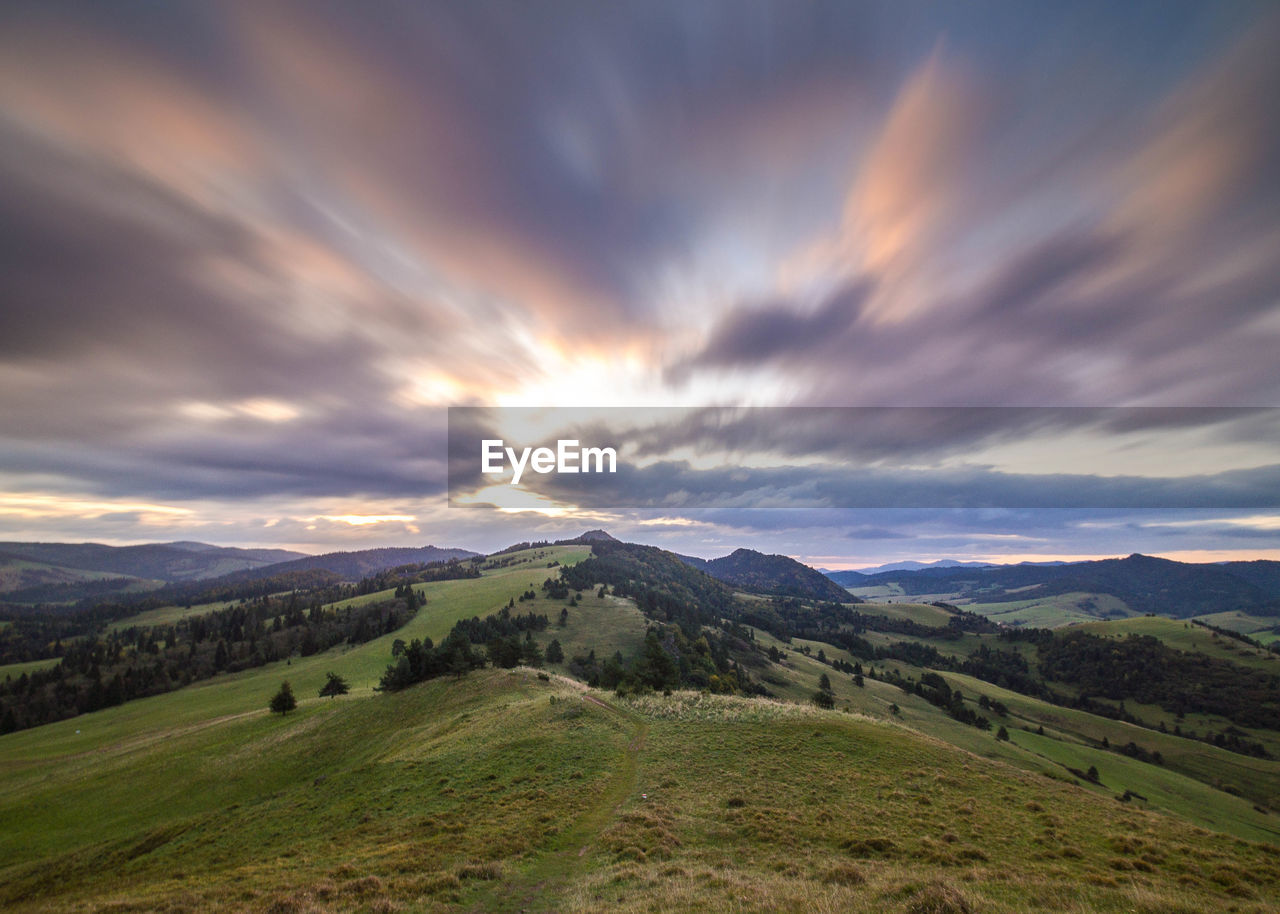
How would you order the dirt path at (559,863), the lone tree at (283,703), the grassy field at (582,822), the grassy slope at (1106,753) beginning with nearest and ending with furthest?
the grassy field at (582,822) < the dirt path at (559,863) < the lone tree at (283,703) < the grassy slope at (1106,753)

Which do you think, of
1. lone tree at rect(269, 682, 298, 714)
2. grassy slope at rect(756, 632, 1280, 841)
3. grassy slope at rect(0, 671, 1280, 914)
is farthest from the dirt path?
grassy slope at rect(756, 632, 1280, 841)

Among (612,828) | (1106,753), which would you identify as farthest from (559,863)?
(1106,753)

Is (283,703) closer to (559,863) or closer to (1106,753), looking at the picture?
(559,863)

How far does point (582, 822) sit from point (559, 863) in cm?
468

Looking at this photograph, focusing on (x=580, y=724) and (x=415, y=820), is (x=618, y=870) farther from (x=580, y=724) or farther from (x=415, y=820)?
(x=580, y=724)

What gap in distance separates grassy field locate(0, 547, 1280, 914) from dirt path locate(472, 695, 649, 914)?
0.13m

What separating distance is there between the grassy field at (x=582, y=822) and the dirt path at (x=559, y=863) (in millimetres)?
134

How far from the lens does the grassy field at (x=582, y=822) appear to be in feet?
54.7

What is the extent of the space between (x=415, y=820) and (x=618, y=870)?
15280mm

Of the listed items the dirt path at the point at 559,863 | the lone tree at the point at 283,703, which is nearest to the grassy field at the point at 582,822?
the dirt path at the point at 559,863

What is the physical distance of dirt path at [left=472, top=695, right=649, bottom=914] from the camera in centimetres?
1678

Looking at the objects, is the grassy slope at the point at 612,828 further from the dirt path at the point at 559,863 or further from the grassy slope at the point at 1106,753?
the grassy slope at the point at 1106,753

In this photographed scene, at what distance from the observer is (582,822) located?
2436 cm

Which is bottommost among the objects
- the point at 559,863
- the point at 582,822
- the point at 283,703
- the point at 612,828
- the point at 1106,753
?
the point at 1106,753
